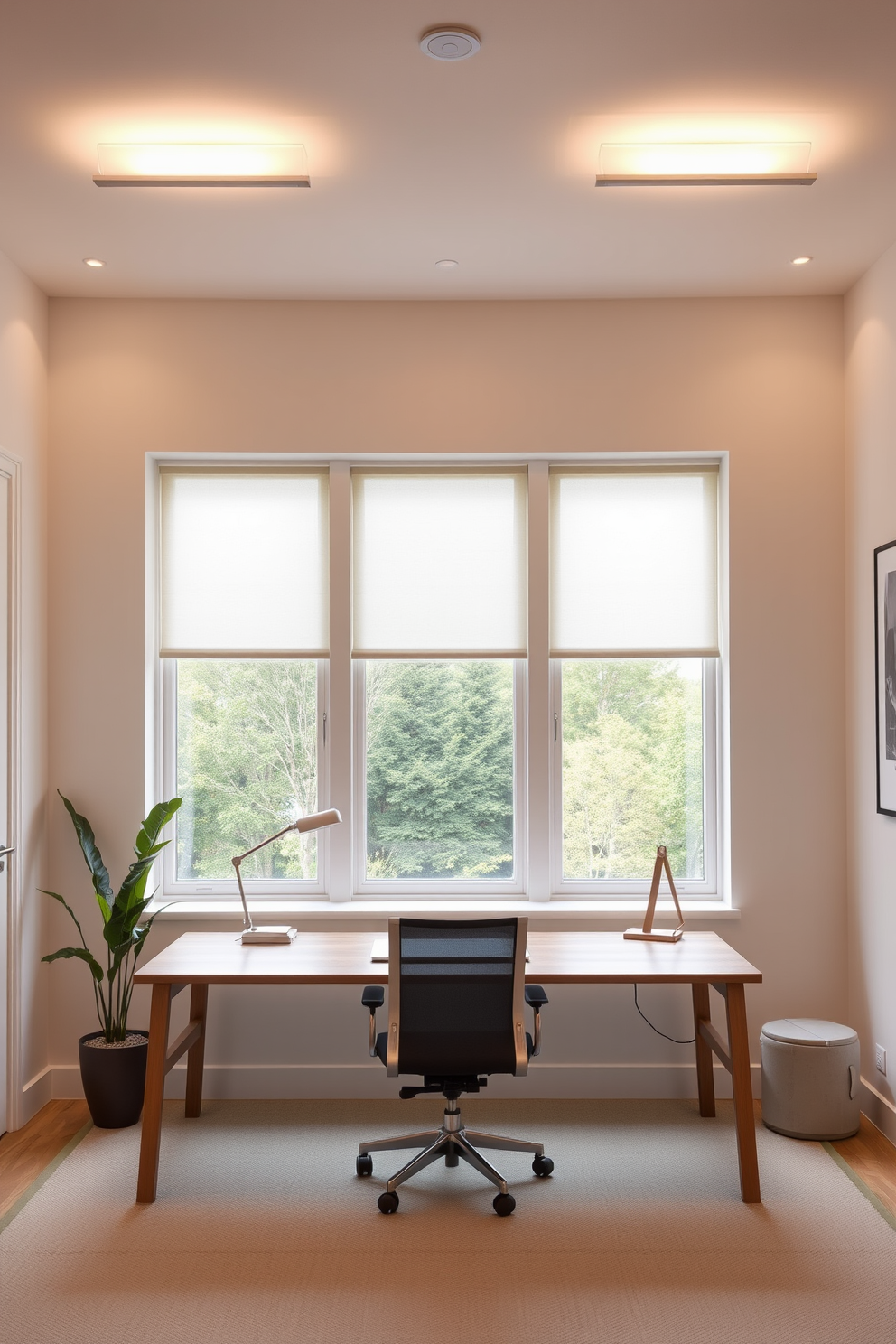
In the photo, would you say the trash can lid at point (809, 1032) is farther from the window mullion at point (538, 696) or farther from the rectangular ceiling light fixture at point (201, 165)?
the rectangular ceiling light fixture at point (201, 165)

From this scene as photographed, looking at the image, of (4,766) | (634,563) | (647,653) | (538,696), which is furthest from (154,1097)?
(634,563)

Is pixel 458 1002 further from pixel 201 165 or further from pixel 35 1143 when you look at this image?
pixel 201 165

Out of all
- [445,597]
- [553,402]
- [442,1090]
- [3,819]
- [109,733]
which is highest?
[553,402]

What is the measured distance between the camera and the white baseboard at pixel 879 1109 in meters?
3.71

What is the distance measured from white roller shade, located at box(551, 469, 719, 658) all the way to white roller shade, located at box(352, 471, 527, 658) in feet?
0.64

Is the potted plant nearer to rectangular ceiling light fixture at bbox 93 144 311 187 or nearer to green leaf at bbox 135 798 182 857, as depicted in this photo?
green leaf at bbox 135 798 182 857

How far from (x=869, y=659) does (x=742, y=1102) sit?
5.66 feet

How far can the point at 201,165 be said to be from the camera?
10.5ft

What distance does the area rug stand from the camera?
8.69ft

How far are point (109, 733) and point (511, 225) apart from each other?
248 centimetres

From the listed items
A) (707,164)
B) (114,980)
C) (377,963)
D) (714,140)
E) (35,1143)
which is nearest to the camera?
(714,140)

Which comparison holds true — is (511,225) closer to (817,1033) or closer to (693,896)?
(693,896)

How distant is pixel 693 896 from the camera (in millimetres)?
4395

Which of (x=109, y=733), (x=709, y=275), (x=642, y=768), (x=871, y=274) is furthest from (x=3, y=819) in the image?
(x=871, y=274)
